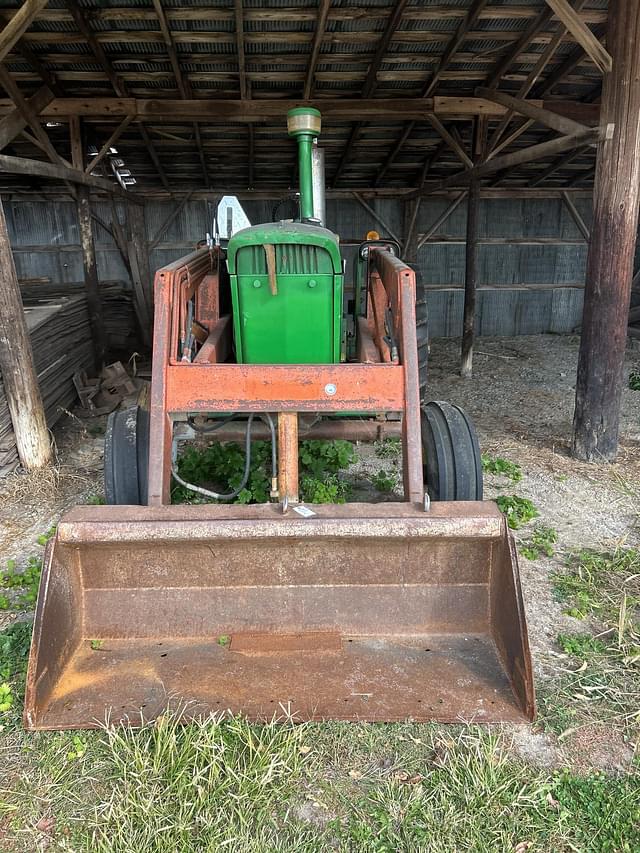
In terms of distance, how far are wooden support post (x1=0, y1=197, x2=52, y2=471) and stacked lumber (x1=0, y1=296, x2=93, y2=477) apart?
0.33ft

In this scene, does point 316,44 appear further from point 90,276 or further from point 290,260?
point 90,276

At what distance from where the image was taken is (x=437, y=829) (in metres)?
2.05

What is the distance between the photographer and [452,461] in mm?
3715

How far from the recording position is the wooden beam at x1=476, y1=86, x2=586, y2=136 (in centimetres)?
572

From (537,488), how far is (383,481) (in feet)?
4.02

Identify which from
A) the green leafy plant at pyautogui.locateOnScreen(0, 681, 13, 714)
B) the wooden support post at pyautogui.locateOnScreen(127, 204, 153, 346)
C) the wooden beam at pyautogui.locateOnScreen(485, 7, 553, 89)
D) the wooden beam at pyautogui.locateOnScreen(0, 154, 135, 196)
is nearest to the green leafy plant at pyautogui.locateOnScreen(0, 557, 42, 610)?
the green leafy plant at pyautogui.locateOnScreen(0, 681, 13, 714)

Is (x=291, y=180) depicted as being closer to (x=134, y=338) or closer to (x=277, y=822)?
(x=134, y=338)

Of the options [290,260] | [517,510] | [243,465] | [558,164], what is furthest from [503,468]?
[558,164]

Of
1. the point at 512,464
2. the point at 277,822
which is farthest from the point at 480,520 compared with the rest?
the point at 512,464

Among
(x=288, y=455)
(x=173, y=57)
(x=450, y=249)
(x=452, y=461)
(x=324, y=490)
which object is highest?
(x=173, y=57)

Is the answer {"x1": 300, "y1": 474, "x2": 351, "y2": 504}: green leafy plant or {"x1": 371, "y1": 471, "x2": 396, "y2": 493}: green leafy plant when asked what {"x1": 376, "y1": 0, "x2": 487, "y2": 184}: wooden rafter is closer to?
{"x1": 371, "y1": 471, "x2": 396, "y2": 493}: green leafy plant

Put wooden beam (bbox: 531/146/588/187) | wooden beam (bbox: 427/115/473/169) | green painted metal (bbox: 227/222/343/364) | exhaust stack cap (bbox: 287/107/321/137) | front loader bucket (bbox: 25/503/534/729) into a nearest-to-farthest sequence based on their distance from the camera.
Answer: front loader bucket (bbox: 25/503/534/729) → green painted metal (bbox: 227/222/343/364) → exhaust stack cap (bbox: 287/107/321/137) → wooden beam (bbox: 427/115/473/169) → wooden beam (bbox: 531/146/588/187)

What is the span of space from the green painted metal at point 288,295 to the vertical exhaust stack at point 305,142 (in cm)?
80

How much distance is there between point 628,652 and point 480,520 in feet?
3.45
